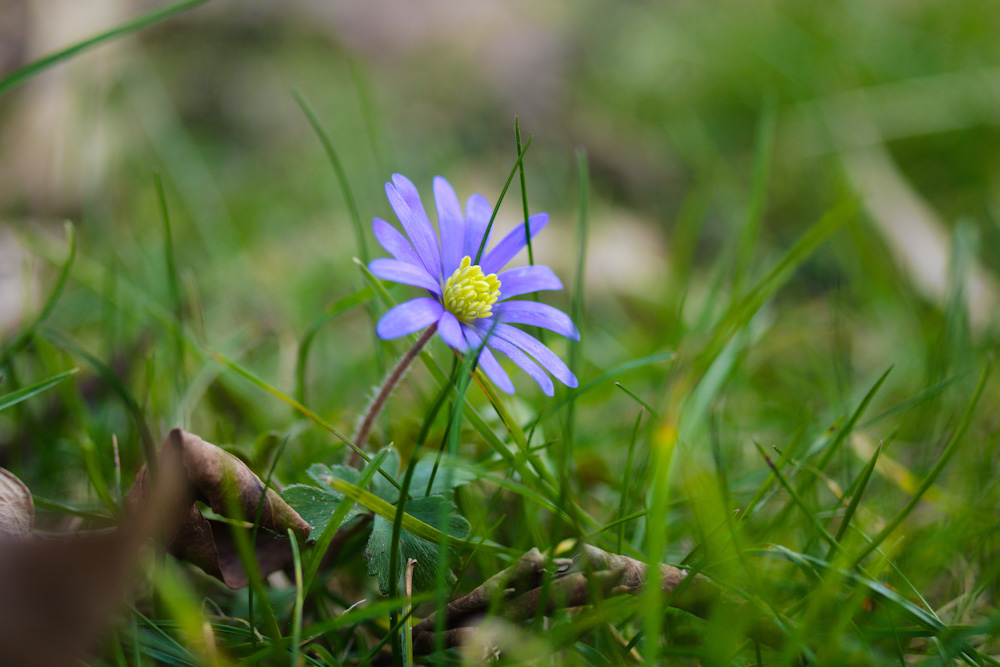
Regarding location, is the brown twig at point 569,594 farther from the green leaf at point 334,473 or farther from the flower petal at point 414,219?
the flower petal at point 414,219

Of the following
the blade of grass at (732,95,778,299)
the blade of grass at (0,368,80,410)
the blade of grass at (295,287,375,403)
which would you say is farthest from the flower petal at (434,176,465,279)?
the blade of grass at (732,95,778,299)

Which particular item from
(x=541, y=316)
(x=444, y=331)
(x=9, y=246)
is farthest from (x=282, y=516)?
(x=9, y=246)

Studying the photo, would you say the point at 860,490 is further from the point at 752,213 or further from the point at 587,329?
the point at 587,329

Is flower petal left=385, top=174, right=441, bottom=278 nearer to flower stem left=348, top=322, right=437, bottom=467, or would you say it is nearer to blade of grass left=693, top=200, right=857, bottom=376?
flower stem left=348, top=322, right=437, bottom=467

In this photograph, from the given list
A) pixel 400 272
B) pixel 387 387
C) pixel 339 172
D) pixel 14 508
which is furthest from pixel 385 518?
pixel 339 172

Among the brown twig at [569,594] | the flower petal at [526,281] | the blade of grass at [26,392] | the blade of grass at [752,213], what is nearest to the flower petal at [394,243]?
the flower petal at [526,281]

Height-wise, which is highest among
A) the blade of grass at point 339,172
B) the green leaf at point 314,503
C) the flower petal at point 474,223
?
the blade of grass at point 339,172
